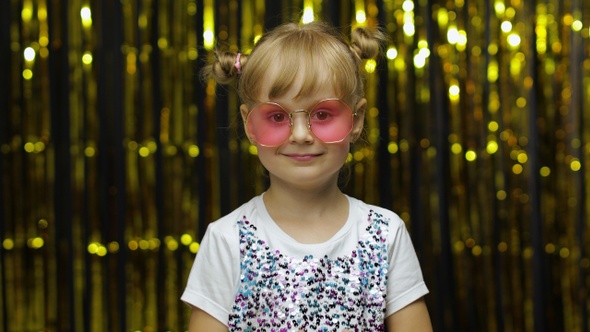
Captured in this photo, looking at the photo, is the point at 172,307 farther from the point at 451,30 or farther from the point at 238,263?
the point at 451,30

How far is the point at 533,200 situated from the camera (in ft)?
6.79

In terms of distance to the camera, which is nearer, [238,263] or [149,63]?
[238,263]

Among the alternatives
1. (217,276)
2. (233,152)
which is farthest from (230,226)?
(233,152)

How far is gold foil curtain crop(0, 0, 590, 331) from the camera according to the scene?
6.55 ft

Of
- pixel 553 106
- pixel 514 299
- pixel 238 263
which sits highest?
pixel 553 106

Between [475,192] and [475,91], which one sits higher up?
[475,91]

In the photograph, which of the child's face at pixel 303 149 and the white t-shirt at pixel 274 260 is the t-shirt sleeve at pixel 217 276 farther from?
the child's face at pixel 303 149

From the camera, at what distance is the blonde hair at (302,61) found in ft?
4.26

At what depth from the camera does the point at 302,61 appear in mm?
1304

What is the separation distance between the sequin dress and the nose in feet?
0.57

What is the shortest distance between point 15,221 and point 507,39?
1182mm

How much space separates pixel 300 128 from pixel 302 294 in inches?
9.7

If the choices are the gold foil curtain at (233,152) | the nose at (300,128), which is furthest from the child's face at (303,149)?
the gold foil curtain at (233,152)

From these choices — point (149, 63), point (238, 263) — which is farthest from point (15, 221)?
point (238, 263)
